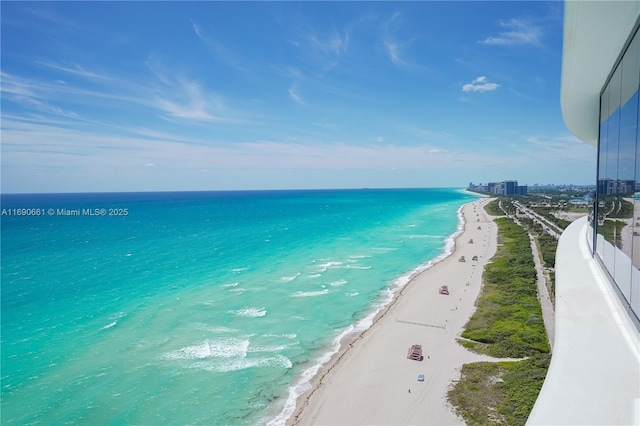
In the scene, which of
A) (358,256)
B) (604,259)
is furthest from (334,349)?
(358,256)

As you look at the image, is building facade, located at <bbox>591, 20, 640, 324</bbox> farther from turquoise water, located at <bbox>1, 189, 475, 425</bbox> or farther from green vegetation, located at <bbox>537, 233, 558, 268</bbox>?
green vegetation, located at <bbox>537, 233, 558, 268</bbox>

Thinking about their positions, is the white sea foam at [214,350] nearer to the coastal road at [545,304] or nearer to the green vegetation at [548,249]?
the coastal road at [545,304]

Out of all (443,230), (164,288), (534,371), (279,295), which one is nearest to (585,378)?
(534,371)

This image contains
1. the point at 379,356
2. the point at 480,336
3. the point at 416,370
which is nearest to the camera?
the point at 416,370

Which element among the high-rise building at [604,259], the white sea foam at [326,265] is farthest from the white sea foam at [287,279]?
the high-rise building at [604,259]

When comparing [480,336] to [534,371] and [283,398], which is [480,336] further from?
[283,398]

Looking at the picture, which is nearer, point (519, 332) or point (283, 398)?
point (283, 398)
